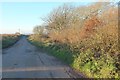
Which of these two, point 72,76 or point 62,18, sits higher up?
point 62,18

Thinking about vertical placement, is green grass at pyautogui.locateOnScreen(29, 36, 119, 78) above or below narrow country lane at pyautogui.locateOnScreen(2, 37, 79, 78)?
above

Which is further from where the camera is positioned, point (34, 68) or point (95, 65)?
point (34, 68)

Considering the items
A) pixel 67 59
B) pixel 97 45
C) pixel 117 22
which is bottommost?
pixel 67 59

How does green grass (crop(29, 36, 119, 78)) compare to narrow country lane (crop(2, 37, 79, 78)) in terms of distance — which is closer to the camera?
green grass (crop(29, 36, 119, 78))

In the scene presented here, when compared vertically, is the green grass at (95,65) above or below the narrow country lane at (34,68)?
above

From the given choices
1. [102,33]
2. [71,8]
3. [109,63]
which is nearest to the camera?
[109,63]

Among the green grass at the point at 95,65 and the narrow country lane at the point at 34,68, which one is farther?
the narrow country lane at the point at 34,68

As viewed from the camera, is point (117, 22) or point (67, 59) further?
point (67, 59)

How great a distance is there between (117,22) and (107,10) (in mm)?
1884

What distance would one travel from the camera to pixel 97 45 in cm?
1702

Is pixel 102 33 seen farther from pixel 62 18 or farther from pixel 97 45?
pixel 62 18

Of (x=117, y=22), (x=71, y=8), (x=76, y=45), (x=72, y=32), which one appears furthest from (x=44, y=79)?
(x=71, y=8)

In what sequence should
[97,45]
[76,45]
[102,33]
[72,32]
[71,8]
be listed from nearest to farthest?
[102,33]
[97,45]
[76,45]
[72,32]
[71,8]

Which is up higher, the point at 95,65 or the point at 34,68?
the point at 95,65
